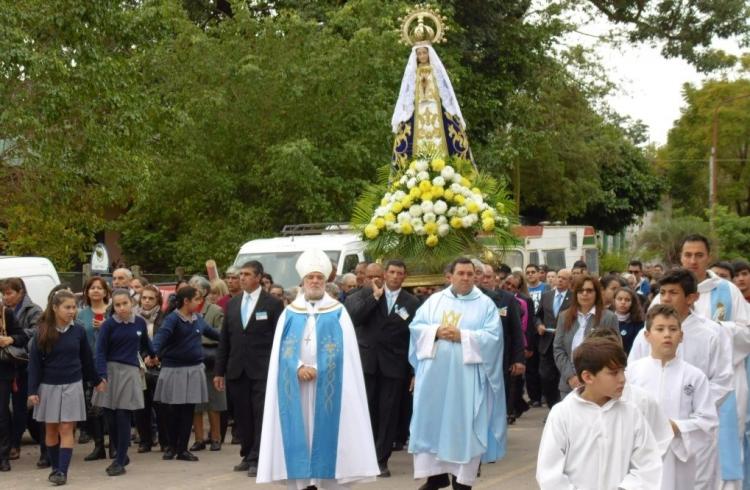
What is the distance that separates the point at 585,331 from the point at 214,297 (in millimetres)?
4705

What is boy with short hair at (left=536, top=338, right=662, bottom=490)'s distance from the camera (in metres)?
5.75

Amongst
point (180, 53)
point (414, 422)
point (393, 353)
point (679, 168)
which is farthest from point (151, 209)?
point (679, 168)

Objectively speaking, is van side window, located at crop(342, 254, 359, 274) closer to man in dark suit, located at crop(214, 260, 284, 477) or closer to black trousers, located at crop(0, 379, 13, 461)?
man in dark suit, located at crop(214, 260, 284, 477)

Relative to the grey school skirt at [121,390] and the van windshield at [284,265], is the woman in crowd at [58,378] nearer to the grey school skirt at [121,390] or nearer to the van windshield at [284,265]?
the grey school skirt at [121,390]

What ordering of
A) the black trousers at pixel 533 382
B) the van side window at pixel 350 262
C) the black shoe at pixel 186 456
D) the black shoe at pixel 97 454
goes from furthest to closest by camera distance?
the van side window at pixel 350 262 < the black trousers at pixel 533 382 < the black shoe at pixel 97 454 < the black shoe at pixel 186 456

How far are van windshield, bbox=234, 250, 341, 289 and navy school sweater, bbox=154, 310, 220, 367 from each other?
467cm

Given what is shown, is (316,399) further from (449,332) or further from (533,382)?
(533,382)

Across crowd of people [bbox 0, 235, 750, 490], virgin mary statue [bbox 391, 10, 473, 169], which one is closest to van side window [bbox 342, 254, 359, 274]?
crowd of people [bbox 0, 235, 750, 490]

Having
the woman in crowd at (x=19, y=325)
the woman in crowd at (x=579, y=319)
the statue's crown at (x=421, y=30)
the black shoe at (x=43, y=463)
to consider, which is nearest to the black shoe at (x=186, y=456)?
the black shoe at (x=43, y=463)

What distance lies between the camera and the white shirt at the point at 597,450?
18.9 ft

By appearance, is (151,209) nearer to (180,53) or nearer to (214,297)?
(180,53)

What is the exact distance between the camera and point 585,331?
12141 mm

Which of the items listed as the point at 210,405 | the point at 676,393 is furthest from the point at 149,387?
the point at 676,393

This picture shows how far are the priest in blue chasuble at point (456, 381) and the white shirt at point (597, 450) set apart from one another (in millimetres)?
4435
